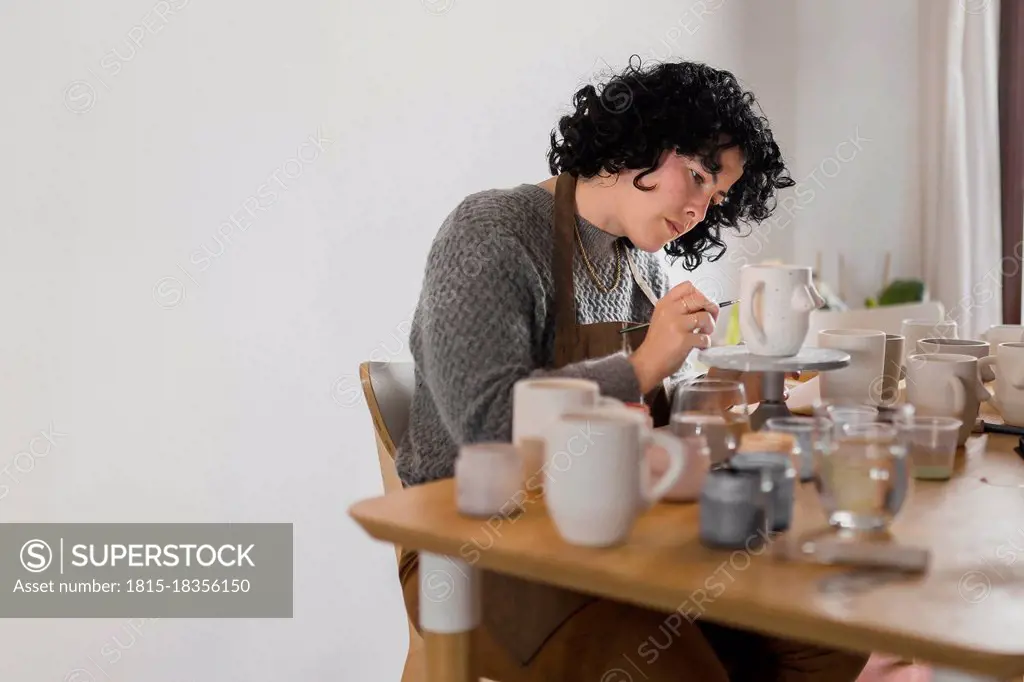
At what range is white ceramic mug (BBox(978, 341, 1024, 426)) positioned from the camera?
142 cm


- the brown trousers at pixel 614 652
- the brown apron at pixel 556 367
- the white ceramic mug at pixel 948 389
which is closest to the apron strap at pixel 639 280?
the brown apron at pixel 556 367

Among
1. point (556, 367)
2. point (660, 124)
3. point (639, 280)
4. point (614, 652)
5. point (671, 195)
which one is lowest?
point (614, 652)

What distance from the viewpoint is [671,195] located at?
4.99 feet

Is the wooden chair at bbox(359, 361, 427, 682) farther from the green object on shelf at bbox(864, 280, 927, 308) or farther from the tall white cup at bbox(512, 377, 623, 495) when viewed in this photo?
the green object on shelf at bbox(864, 280, 927, 308)

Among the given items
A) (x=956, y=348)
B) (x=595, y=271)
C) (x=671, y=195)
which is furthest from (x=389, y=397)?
(x=956, y=348)

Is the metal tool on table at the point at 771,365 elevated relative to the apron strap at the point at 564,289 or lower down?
lower down

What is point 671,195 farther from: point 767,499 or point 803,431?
point 767,499

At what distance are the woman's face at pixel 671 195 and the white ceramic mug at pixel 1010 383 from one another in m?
0.46

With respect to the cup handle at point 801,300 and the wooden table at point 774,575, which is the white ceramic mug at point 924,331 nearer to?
the cup handle at point 801,300

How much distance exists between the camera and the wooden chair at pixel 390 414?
150cm

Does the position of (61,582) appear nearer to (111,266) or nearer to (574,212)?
(111,266)

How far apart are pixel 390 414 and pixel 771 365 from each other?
21.9 inches

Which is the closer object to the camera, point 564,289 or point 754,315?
point 754,315

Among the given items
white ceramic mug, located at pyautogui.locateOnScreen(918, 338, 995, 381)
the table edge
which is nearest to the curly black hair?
white ceramic mug, located at pyautogui.locateOnScreen(918, 338, 995, 381)
